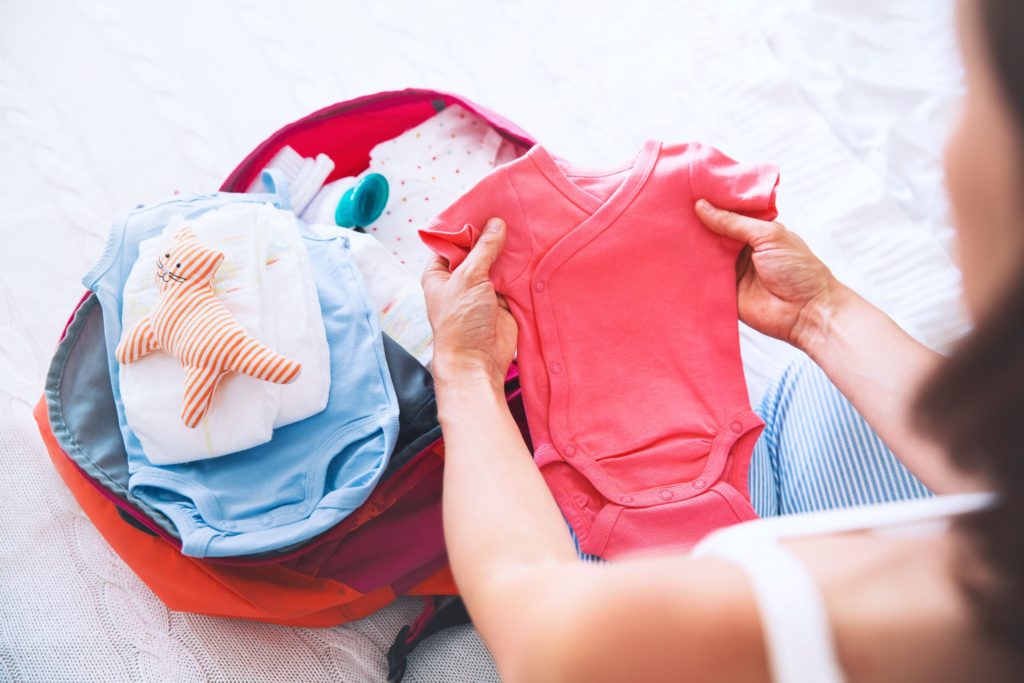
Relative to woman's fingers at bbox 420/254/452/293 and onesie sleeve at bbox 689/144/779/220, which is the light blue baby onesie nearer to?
woman's fingers at bbox 420/254/452/293

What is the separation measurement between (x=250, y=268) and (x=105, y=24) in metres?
0.73

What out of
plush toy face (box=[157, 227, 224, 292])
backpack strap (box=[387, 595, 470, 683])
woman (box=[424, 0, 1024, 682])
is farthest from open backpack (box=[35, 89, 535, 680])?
woman (box=[424, 0, 1024, 682])

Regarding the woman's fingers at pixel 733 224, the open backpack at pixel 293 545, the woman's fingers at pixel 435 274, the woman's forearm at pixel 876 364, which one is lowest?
the open backpack at pixel 293 545

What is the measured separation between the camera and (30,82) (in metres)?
1.14

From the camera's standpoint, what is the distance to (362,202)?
0.98m

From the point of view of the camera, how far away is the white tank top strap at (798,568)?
1.18ft

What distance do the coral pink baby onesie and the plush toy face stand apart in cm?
25

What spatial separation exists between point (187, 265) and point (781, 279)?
2.18ft

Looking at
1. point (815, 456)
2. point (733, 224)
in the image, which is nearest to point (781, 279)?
point (733, 224)

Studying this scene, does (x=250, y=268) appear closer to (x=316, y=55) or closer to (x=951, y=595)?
(x=316, y=55)

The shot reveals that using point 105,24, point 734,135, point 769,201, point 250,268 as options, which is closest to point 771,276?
point 769,201

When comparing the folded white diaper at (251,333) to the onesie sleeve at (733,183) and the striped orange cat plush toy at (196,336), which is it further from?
the onesie sleeve at (733,183)

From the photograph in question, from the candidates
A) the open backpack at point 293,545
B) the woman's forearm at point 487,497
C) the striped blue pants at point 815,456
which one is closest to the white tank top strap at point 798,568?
the woman's forearm at point 487,497

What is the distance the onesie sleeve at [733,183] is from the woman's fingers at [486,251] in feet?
0.80
